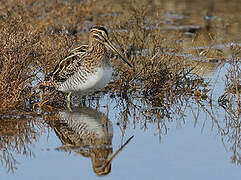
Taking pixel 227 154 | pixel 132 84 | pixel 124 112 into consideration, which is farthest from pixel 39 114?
pixel 227 154

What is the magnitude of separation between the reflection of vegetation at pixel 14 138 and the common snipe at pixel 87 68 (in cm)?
83

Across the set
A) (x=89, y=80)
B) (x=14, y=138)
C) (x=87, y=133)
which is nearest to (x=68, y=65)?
(x=89, y=80)

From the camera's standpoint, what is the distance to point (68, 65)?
8094 millimetres

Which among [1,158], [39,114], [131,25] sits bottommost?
[1,158]

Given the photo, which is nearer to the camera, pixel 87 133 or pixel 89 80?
pixel 87 133

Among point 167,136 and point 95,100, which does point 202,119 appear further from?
point 95,100

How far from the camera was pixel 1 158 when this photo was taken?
20.7 feet

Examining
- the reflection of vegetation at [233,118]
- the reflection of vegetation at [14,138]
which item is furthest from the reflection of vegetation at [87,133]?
the reflection of vegetation at [233,118]

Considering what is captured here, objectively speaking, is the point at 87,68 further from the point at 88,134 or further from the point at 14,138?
the point at 14,138

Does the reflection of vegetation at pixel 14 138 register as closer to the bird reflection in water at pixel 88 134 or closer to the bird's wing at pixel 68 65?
the bird reflection in water at pixel 88 134

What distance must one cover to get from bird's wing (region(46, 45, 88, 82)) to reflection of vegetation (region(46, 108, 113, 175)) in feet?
1.68

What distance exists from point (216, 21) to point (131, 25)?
5.65 meters

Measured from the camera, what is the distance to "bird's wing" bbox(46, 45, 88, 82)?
8023mm

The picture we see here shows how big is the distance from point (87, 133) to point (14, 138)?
89 centimetres
